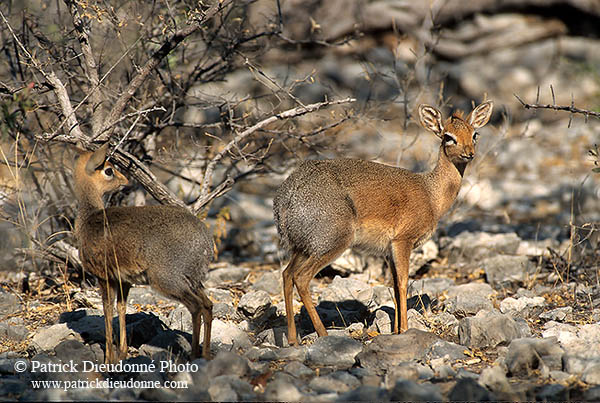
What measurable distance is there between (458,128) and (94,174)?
364cm

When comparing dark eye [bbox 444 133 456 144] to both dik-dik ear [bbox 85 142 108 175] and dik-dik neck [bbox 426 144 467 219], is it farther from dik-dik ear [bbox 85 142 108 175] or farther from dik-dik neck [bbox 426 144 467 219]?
dik-dik ear [bbox 85 142 108 175]

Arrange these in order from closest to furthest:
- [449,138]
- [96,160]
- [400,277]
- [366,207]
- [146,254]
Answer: [146,254]
[96,160]
[366,207]
[400,277]
[449,138]

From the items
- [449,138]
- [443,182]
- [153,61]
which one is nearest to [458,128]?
[449,138]

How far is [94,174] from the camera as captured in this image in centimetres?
591

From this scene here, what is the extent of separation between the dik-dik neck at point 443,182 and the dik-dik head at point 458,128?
0.07 meters

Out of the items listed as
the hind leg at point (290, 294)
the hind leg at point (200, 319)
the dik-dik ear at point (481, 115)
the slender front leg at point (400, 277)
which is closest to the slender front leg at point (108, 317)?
the hind leg at point (200, 319)

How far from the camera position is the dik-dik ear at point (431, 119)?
732 cm

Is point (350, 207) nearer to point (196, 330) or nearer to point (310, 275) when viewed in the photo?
point (310, 275)

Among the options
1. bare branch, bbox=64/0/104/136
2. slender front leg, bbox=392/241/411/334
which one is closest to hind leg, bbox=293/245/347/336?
slender front leg, bbox=392/241/411/334

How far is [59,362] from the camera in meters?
5.43

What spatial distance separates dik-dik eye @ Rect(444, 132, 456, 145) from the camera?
23.6ft

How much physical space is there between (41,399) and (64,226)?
4575 mm

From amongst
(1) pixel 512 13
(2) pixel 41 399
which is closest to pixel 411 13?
(1) pixel 512 13

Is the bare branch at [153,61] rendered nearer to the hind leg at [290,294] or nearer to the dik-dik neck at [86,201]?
the dik-dik neck at [86,201]
